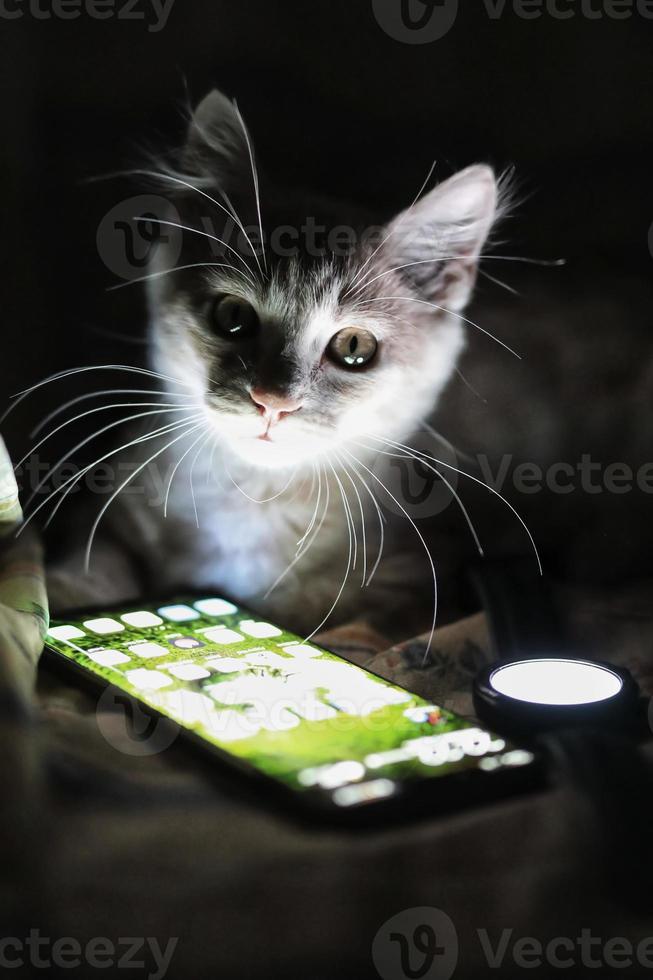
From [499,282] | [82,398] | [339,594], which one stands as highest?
[499,282]

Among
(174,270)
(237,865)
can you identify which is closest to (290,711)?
(237,865)

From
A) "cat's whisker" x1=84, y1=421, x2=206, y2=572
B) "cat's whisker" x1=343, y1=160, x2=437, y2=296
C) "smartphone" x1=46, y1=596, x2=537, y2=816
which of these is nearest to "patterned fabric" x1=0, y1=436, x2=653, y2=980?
"smartphone" x1=46, y1=596, x2=537, y2=816

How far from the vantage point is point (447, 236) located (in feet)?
3.40

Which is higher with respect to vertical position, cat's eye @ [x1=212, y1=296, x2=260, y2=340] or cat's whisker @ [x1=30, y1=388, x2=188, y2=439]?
cat's eye @ [x1=212, y1=296, x2=260, y2=340]

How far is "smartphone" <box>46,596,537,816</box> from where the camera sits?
726 millimetres

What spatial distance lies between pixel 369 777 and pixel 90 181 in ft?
2.16

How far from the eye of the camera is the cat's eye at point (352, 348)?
1033 millimetres

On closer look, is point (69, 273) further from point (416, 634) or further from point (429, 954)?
point (429, 954)

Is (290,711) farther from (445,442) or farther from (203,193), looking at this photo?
(203,193)

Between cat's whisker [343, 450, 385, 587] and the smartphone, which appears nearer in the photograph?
the smartphone

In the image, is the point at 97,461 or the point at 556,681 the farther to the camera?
the point at 97,461

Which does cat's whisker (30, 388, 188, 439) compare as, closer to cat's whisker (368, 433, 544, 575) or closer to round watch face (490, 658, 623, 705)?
cat's whisker (368, 433, 544, 575)

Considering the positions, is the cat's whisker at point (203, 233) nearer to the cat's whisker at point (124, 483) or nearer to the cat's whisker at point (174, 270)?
the cat's whisker at point (174, 270)

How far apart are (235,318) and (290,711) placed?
42 cm
